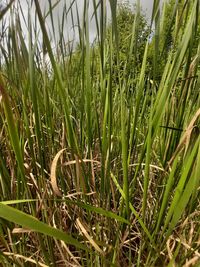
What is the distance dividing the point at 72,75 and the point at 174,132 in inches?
19.3

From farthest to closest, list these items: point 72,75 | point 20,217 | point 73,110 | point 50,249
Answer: point 72,75 → point 73,110 → point 50,249 → point 20,217

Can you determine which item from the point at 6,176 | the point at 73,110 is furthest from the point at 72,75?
the point at 6,176

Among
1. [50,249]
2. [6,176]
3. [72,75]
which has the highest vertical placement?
[72,75]

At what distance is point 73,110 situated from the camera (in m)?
0.96

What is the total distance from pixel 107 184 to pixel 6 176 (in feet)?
0.60

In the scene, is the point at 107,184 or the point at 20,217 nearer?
the point at 20,217

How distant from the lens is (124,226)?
67 centimetres

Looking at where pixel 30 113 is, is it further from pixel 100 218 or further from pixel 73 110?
pixel 100 218

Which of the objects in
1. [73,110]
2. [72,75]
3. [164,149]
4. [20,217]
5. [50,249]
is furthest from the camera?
[72,75]

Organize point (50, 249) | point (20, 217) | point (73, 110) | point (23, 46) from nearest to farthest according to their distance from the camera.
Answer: point (20, 217) → point (50, 249) → point (23, 46) → point (73, 110)

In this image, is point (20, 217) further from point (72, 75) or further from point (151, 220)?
point (72, 75)

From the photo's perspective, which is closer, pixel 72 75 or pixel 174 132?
pixel 174 132

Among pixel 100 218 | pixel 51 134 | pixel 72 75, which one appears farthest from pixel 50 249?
pixel 72 75

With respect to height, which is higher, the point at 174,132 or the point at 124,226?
the point at 174,132
